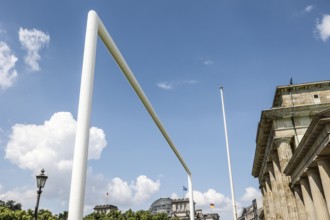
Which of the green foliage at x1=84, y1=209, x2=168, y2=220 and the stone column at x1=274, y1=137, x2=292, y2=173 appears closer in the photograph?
the stone column at x1=274, y1=137, x2=292, y2=173

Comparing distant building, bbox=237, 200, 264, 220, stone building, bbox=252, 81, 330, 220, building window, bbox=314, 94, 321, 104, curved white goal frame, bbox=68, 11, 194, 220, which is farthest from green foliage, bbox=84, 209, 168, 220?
curved white goal frame, bbox=68, 11, 194, 220

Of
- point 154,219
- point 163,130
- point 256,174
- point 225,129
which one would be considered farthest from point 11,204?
point 163,130

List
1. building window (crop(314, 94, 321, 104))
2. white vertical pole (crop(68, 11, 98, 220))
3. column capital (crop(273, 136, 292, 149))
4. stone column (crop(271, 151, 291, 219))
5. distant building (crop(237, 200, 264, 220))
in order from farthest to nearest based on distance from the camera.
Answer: distant building (crop(237, 200, 264, 220)), building window (crop(314, 94, 321, 104)), stone column (crop(271, 151, 291, 219)), column capital (crop(273, 136, 292, 149)), white vertical pole (crop(68, 11, 98, 220))

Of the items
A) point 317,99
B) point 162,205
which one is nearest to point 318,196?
point 317,99

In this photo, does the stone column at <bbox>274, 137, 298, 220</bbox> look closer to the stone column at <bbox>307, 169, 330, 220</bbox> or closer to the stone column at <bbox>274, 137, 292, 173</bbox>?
the stone column at <bbox>274, 137, 292, 173</bbox>

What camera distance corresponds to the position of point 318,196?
18547 millimetres

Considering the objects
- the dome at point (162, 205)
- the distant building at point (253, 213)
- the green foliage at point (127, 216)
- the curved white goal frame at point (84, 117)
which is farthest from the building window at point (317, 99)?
the dome at point (162, 205)

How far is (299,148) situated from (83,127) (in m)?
19.0

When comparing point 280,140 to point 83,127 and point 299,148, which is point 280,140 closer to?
point 299,148

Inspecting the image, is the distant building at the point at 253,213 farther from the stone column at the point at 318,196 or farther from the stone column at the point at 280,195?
the stone column at the point at 318,196

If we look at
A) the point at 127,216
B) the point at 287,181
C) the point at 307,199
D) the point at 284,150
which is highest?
the point at 284,150

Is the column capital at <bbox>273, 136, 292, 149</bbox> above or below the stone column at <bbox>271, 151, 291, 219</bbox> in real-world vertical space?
above

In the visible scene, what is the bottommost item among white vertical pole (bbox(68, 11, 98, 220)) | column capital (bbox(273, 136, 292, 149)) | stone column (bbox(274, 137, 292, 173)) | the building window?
white vertical pole (bbox(68, 11, 98, 220))

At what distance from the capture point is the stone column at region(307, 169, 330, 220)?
18.2m
